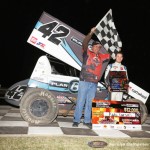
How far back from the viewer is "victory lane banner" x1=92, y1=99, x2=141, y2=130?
15.2 ft

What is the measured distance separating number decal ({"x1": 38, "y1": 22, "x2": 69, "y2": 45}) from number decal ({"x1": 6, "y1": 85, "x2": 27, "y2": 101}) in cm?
119

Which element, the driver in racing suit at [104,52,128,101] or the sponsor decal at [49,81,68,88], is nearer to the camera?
the sponsor decal at [49,81,68,88]

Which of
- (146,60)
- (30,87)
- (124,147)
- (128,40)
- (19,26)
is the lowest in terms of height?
(124,147)

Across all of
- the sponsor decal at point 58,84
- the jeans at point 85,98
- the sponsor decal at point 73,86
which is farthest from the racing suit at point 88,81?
the sponsor decal at point 58,84

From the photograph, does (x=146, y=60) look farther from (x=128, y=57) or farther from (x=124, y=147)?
(x=124, y=147)

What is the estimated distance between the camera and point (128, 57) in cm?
2336

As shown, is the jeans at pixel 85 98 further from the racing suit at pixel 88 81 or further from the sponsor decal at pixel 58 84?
the sponsor decal at pixel 58 84

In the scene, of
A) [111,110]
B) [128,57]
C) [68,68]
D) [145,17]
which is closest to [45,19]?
[68,68]

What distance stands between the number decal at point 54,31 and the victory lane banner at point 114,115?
1412 mm

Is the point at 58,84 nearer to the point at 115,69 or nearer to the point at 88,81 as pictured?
the point at 88,81

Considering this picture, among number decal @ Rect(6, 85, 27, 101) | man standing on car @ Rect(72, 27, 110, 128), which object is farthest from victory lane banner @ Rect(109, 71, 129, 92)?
number decal @ Rect(6, 85, 27, 101)

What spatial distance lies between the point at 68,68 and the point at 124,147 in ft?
7.71

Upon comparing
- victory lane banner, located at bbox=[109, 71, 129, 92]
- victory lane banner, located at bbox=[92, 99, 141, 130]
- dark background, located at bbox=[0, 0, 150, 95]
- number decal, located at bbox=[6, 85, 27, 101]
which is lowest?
victory lane banner, located at bbox=[92, 99, 141, 130]

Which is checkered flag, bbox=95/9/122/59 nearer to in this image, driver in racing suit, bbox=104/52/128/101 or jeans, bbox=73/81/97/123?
driver in racing suit, bbox=104/52/128/101
